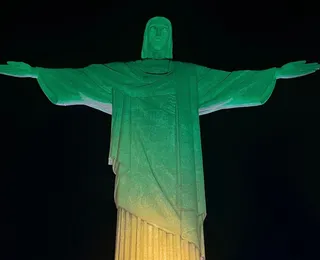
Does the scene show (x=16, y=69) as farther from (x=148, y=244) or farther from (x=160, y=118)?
(x=148, y=244)

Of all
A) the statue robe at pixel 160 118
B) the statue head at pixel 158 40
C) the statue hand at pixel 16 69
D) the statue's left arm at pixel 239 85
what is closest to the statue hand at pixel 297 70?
the statue's left arm at pixel 239 85

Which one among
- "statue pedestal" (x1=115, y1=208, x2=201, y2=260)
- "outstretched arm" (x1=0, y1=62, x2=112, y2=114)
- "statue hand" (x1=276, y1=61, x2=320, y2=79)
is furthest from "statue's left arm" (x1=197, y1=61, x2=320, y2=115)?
"statue pedestal" (x1=115, y1=208, x2=201, y2=260)

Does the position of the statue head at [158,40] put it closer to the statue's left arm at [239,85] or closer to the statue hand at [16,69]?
the statue's left arm at [239,85]

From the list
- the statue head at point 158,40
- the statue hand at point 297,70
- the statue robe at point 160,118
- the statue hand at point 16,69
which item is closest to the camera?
the statue robe at point 160,118

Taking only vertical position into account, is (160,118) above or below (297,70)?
below

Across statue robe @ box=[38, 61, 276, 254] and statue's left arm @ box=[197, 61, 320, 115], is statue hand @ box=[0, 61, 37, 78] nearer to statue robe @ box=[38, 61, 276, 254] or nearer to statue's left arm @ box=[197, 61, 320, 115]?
statue robe @ box=[38, 61, 276, 254]

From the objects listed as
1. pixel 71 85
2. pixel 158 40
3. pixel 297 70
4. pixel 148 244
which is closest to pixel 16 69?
pixel 71 85
